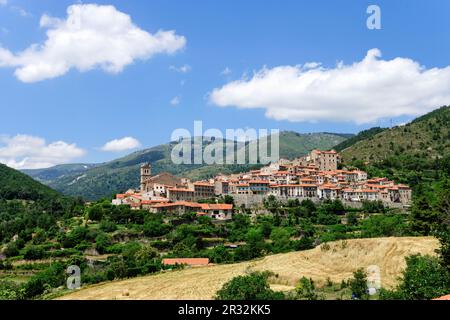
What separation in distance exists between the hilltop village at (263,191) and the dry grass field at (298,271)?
24.9m

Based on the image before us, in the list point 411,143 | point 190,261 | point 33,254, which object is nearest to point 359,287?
point 190,261

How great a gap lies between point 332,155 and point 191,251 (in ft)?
126

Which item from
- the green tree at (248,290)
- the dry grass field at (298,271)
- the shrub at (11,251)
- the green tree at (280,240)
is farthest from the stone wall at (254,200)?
the green tree at (248,290)

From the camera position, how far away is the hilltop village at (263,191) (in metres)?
46.9

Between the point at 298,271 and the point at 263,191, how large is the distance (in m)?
34.9

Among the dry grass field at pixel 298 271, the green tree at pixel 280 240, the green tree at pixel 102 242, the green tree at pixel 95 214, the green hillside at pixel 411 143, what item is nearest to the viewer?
the dry grass field at pixel 298 271

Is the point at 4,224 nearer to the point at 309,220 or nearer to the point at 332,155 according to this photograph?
the point at 309,220

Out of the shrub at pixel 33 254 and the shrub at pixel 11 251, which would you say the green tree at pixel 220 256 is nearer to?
the shrub at pixel 33 254

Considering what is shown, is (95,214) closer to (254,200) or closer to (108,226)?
(108,226)

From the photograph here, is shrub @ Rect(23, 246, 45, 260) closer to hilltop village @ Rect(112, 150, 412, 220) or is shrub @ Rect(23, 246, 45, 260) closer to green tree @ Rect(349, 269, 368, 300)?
hilltop village @ Rect(112, 150, 412, 220)

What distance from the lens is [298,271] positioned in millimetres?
18031

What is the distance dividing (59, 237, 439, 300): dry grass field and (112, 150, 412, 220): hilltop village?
81.7ft

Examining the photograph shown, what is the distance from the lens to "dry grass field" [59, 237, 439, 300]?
16531 millimetres

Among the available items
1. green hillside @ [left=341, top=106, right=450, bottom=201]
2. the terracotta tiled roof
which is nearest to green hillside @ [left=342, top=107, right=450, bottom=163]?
green hillside @ [left=341, top=106, right=450, bottom=201]
